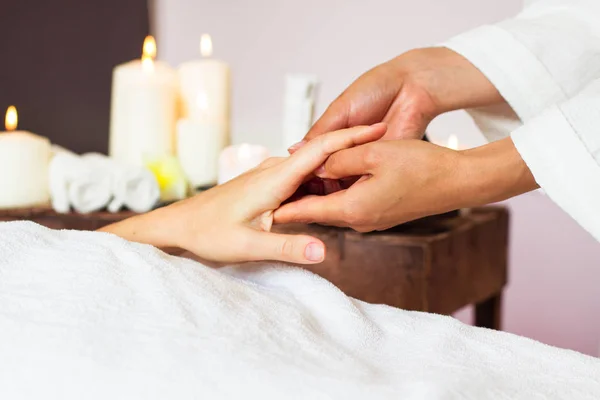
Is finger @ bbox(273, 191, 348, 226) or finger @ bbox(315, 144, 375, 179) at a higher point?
finger @ bbox(315, 144, 375, 179)

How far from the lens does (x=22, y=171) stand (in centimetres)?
138

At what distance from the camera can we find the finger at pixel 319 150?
0.88m

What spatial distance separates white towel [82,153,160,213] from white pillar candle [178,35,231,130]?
262mm

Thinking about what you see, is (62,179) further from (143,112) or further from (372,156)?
(372,156)

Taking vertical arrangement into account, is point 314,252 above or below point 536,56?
below

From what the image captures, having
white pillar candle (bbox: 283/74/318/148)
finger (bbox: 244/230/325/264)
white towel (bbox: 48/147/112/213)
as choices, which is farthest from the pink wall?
finger (bbox: 244/230/325/264)


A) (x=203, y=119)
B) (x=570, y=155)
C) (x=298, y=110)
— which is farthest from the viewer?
(x=203, y=119)

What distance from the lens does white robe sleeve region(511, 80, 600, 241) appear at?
79 cm

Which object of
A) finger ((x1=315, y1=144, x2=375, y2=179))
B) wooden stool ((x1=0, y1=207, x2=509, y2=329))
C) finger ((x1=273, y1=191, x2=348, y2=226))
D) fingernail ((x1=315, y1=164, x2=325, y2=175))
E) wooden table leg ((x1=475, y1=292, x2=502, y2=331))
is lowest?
wooden table leg ((x1=475, y1=292, x2=502, y2=331))

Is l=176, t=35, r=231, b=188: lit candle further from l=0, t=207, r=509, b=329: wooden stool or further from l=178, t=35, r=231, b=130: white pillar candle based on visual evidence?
l=0, t=207, r=509, b=329: wooden stool

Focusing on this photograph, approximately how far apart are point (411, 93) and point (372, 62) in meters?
1.42

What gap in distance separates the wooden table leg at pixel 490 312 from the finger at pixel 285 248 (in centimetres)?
98

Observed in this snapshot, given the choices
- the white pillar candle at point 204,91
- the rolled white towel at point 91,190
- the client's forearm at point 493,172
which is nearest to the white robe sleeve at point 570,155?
the client's forearm at point 493,172

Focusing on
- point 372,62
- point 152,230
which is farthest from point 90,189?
point 372,62
